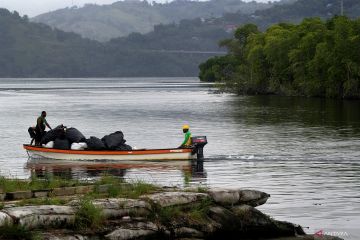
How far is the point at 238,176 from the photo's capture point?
40875mm

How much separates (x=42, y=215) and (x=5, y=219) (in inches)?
38.3

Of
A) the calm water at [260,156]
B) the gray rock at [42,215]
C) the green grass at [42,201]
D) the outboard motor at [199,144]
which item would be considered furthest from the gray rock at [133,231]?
the outboard motor at [199,144]

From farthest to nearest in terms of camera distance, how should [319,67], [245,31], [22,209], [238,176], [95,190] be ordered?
[245,31]
[319,67]
[238,176]
[95,190]
[22,209]

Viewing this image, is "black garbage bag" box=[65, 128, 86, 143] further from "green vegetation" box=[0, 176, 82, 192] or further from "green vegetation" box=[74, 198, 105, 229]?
"green vegetation" box=[74, 198, 105, 229]

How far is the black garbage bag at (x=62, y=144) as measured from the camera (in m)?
48.1

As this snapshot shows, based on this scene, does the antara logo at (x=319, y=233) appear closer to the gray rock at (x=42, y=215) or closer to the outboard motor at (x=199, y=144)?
the gray rock at (x=42, y=215)

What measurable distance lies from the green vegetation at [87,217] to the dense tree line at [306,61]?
104m

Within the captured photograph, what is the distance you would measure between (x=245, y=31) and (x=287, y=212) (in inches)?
6709

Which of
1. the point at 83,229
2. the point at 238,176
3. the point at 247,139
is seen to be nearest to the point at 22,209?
the point at 83,229

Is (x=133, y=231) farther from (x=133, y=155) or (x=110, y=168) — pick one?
(x=133, y=155)

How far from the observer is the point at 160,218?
867 inches

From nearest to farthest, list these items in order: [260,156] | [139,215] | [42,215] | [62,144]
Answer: [42,215]
[139,215]
[62,144]
[260,156]

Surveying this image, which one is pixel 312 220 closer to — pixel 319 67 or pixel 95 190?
pixel 95 190

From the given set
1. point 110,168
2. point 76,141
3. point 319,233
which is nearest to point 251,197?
point 319,233
